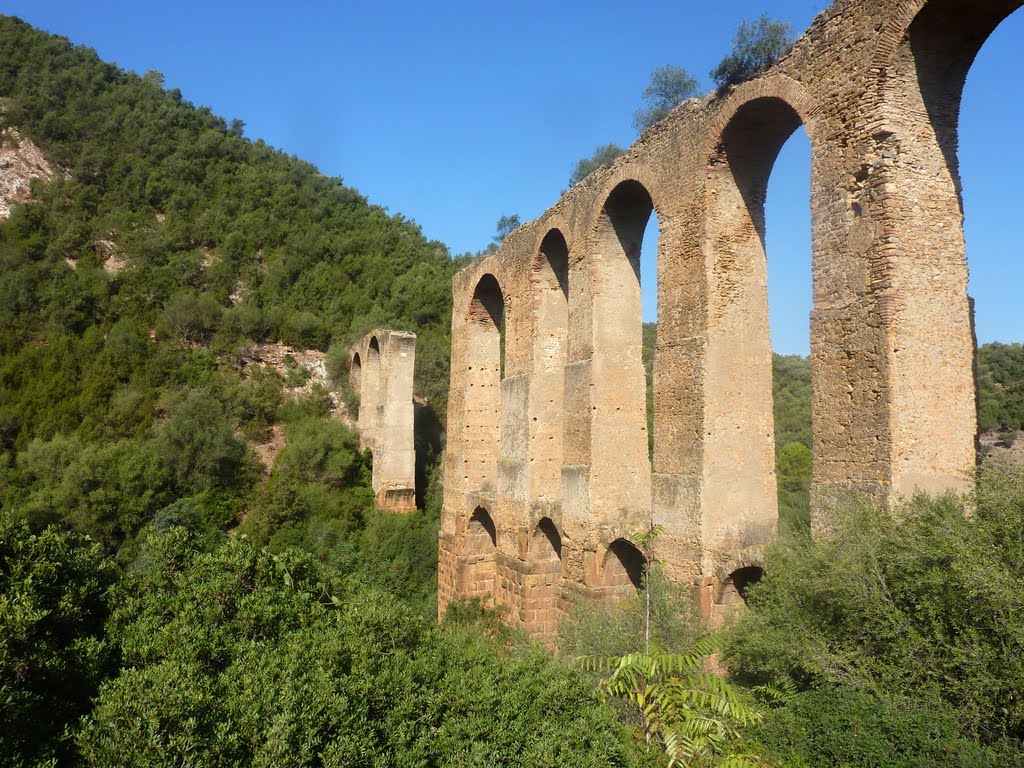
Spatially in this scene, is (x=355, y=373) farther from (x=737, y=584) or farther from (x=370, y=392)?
(x=737, y=584)

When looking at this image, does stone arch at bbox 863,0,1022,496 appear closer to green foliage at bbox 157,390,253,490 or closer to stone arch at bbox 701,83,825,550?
stone arch at bbox 701,83,825,550

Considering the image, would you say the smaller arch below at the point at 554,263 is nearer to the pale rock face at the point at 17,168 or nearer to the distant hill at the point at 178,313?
the distant hill at the point at 178,313

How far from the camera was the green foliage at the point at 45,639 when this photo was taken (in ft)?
10.9

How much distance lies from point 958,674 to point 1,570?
239 inches

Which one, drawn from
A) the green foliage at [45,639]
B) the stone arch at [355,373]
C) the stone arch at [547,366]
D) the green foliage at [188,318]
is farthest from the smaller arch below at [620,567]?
the green foliage at [188,318]

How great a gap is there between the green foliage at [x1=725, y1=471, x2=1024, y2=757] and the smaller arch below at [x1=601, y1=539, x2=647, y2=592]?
4.30 metres

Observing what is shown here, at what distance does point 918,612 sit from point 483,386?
39.1ft

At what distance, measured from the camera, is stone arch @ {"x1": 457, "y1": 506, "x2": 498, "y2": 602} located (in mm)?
15102

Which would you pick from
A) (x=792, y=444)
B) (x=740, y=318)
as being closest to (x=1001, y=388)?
(x=792, y=444)

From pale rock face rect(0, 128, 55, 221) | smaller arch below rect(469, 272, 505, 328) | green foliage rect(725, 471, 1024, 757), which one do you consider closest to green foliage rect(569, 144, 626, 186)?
smaller arch below rect(469, 272, 505, 328)

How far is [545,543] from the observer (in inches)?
A: 484

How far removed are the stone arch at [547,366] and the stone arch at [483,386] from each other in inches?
89.6

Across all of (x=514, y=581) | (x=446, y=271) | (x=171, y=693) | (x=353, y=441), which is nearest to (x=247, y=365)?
(x=353, y=441)

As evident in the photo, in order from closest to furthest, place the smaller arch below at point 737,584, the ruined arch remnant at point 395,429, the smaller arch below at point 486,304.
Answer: the smaller arch below at point 737,584 → the smaller arch below at point 486,304 → the ruined arch remnant at point 395,429
